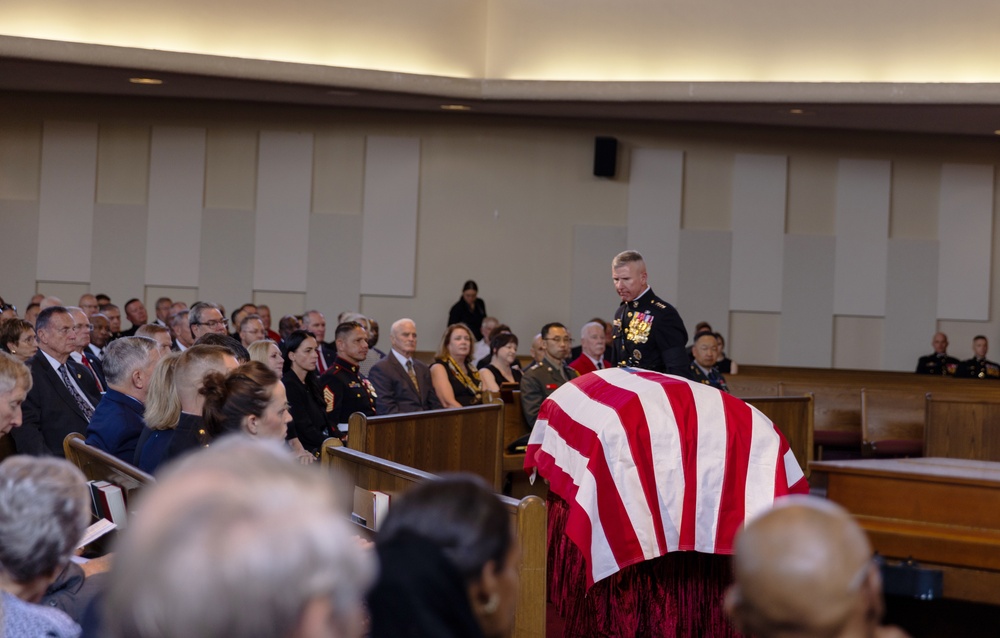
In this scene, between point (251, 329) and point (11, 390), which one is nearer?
point (11, 390)

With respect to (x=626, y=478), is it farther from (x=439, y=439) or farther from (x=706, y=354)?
(x=706, y=354)

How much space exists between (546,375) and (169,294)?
7439mm

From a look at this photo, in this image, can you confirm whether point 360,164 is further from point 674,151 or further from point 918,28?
point 918,28

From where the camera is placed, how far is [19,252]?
13148mm

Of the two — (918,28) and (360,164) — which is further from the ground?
(918,28)

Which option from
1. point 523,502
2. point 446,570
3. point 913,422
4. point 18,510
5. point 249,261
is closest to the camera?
point 446,570

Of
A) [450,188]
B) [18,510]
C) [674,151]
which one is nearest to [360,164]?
[450,188]

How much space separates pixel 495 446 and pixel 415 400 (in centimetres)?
63

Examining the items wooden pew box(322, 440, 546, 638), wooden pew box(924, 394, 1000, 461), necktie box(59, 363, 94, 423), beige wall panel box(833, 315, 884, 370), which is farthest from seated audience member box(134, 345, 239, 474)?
beige wall panel box(833, 315, 884, 370)

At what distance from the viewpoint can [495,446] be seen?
7.05m

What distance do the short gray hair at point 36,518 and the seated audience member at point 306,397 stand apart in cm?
370

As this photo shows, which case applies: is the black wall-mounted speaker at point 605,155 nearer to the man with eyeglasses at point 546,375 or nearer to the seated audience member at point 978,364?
the seated audience member at point 978,364

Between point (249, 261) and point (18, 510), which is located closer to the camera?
point (18, 510)

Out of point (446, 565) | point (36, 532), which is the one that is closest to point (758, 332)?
point (36, 532)
